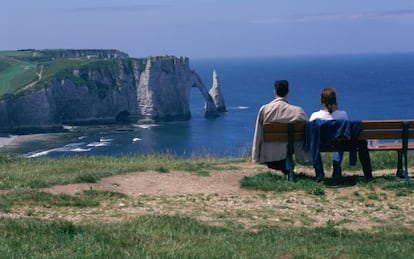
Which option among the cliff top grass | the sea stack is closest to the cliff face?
the cliff top grass

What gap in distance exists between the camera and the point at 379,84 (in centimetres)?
14500

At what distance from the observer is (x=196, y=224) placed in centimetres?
721

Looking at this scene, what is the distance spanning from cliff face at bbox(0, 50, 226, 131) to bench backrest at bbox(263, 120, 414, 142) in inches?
3973

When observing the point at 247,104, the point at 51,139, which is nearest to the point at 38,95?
the point at 51,139

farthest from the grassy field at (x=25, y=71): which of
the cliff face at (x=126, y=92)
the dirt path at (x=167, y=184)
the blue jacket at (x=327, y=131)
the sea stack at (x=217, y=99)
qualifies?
the blue jacket at (x=327, y=131)

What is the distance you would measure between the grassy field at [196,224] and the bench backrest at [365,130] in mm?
588

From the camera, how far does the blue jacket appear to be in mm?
10125

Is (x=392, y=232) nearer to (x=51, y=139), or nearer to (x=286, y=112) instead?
(x=286, y=112)

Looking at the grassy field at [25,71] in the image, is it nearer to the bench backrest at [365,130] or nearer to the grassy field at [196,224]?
the bench backrest at [365,130]

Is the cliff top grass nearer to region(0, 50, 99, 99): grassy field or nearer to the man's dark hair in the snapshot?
region(0, 50, 99, 99): grassy field

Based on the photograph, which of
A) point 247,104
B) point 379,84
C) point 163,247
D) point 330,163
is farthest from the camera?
point 379,84

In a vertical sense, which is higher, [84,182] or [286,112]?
[286,112]

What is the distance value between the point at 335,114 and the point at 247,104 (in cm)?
10943

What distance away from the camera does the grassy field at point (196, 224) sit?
5.97 meters
